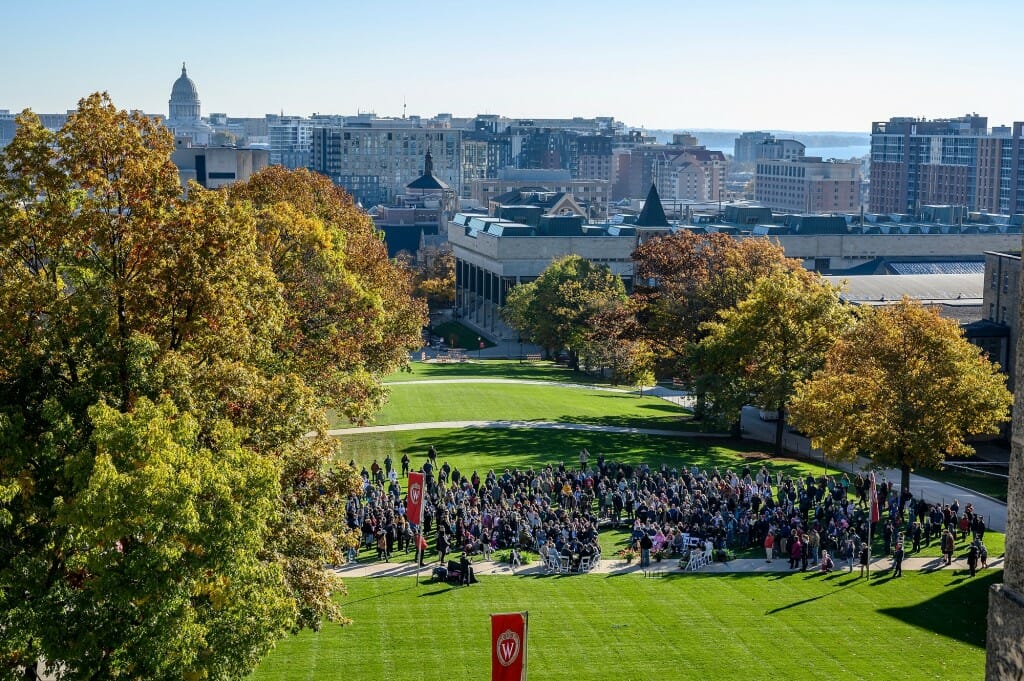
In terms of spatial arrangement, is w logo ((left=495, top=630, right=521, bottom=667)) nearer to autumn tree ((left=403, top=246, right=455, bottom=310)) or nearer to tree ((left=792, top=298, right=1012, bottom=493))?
tree ((left=792, top=298, right=1012, bottom=493))

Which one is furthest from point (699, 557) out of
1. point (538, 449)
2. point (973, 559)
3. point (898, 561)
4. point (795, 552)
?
point (538, 449)

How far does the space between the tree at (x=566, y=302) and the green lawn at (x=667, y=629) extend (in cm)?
5465

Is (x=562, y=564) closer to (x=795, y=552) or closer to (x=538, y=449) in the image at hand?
(x=795, y=552)

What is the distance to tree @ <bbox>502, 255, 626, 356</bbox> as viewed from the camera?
98500 mm

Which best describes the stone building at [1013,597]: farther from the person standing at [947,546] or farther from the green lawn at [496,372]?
the green lawn at [496,372]

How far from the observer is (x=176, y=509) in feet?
72.8

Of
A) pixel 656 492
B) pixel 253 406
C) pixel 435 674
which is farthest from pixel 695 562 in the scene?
pixel 253 406

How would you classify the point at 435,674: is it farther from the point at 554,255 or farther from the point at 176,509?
the point at 554,255

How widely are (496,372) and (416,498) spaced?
186 feet

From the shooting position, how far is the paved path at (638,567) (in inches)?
1599

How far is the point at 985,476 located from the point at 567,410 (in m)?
23.9

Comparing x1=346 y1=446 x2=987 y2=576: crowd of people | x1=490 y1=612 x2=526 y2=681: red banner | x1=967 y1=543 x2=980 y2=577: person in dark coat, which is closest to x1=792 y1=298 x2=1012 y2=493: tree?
x1=346 y1=446 x2=987 y2=576: crowd of people

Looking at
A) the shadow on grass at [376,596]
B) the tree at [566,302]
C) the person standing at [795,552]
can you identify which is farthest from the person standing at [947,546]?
the tree at [566,302]

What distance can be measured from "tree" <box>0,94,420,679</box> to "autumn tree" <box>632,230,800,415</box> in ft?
145
